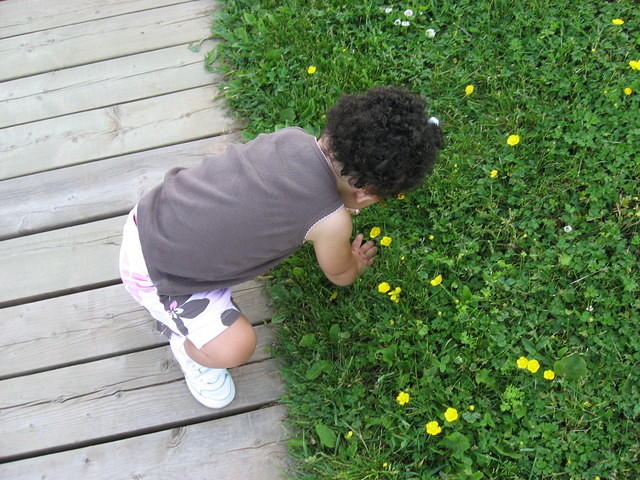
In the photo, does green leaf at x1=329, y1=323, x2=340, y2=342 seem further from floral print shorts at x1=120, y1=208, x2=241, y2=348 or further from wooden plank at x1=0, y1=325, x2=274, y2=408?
floral print shorts at x1=120, y1=208, x2=241, y2=348

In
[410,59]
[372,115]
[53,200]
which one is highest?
[372,115]

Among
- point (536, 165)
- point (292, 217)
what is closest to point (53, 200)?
point (292, 217)

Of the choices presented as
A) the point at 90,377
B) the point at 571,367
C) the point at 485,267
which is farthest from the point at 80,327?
the point at 571,367

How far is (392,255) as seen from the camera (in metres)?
2.07

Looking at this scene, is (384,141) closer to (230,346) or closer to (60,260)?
(230,346)

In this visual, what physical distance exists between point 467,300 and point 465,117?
81cm

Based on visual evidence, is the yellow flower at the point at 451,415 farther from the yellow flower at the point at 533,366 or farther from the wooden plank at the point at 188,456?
the wooden plank at the point at 188,456

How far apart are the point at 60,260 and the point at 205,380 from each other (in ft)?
2.84

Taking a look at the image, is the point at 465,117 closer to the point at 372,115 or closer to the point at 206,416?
the point at 372,115

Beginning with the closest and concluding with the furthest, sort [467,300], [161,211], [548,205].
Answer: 1. [161,211]
2. [467,300]
3. [548,205]

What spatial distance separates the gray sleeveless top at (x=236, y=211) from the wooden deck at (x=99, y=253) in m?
0.54

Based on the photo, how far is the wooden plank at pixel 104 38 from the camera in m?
2.90

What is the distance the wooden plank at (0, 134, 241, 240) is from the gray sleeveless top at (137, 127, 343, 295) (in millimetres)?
846

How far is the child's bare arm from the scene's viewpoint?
1635 mm
